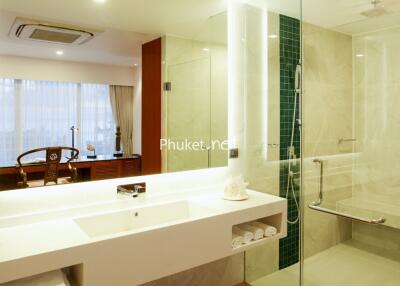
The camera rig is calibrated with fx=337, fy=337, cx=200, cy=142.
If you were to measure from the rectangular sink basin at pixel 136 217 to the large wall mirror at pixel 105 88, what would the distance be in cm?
26

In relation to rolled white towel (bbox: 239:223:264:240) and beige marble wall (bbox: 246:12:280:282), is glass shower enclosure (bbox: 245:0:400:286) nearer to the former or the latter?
beige marble wall (bbox: 246:12:280:282)

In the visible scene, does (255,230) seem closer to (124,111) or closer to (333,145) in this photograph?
(124,111)

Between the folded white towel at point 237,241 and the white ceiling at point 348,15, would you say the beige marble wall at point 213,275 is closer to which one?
the folded white towel at point 237,241

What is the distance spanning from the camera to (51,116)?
1.85 meters

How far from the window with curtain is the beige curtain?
0.04m

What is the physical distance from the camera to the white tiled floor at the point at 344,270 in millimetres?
2807

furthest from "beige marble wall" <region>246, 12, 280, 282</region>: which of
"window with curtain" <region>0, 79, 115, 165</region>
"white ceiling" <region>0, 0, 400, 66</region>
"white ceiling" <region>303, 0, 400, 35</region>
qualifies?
"window with curtain" <region>0, 79, 115, 165</region>

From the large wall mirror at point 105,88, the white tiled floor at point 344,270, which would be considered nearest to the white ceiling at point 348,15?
the large wall mirror at point 105,88

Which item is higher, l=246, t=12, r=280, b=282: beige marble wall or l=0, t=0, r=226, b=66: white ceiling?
l=0, t=0, r=226, b=66: white ceiling

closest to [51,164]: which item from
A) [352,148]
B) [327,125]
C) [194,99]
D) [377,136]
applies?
[194,99]

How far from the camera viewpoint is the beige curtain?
6.82 ft

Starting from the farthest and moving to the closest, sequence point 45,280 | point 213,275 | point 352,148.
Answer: point 352,148
point 213,275
point 45,280

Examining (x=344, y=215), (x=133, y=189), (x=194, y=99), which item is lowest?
(x=344, y=215)

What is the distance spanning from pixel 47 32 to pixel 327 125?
8.52 ft
